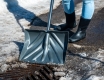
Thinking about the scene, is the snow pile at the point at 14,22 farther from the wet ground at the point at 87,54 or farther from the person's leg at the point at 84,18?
the person's leg at the point at 84,18

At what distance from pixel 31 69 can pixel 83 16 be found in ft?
4.02

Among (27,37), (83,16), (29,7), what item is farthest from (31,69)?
(29,7)

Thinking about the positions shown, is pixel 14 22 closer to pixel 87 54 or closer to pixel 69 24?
pixel 69 24

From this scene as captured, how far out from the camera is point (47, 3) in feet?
21.4

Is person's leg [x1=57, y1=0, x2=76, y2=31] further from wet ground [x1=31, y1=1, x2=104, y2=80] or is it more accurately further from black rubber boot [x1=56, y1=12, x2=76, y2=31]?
wet ground [x1=31, y1=1, x2=104, y2=80]

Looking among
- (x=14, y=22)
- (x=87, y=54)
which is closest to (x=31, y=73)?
(x=87, y=54)

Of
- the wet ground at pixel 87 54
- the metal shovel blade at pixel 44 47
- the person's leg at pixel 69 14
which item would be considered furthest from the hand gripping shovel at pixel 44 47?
the person's leg at pixel 69 14

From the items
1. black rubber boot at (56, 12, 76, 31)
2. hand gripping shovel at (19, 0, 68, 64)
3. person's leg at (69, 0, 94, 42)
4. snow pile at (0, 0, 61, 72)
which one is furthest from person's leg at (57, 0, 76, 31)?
hand gripping shovel at (19, 0, 68, 64)

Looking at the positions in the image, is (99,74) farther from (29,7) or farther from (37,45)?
(29,7)

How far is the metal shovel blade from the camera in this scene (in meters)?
3.75

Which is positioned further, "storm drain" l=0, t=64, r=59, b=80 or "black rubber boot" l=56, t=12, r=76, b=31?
"black rubber boot" l=56, t=12, r=76, b=31

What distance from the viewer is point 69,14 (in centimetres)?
459

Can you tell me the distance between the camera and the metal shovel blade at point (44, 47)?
12.3 feet

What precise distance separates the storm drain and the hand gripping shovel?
3.2 inches
